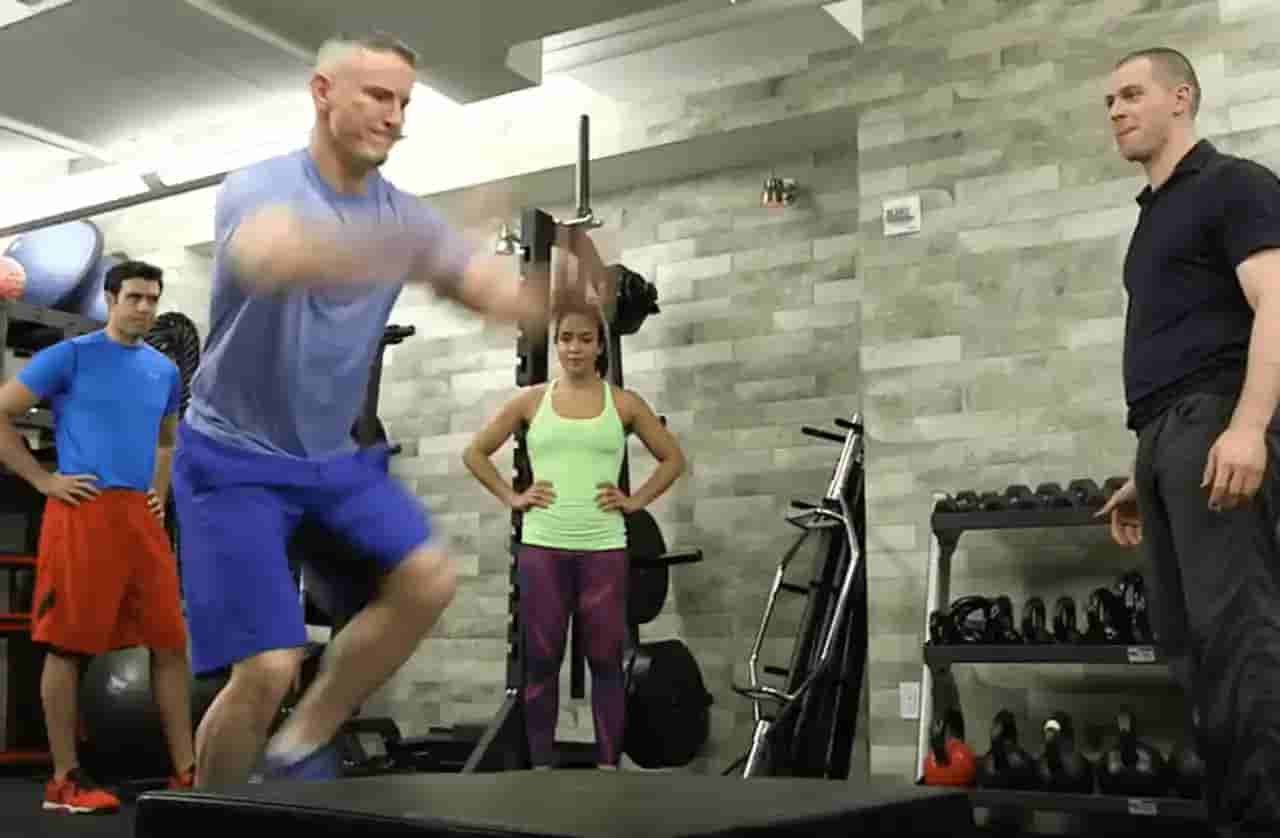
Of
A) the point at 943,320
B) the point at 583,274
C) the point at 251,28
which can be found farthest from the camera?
the point at 251,28

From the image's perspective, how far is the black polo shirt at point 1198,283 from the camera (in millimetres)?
2131

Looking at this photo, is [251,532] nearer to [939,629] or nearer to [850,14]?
[939,629]

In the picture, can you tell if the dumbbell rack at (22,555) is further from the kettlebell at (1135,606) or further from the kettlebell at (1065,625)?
the kettlebell at (1135,606)

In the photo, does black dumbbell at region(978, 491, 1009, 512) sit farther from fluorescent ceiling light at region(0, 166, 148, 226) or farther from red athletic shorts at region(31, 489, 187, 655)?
fluorescent ceiling light at region(0, 166, 148, 226)

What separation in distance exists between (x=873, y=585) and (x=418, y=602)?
2.30 meters

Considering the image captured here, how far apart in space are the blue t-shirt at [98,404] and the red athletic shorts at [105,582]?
0.28 ft

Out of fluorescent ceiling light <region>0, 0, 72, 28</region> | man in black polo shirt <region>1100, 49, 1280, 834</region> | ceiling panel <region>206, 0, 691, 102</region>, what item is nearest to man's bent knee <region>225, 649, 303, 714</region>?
man in black polo shirt <region>1100, 49, 1280, 834</region>

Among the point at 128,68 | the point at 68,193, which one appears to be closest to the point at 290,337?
the point at 128,68

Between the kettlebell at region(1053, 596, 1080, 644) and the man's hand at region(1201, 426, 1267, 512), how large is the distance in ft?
4.36

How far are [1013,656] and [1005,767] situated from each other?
0.92ft

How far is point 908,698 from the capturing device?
3.85 metres

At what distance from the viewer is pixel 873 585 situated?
3.99m

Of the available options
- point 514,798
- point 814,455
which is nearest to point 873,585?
point 814,455

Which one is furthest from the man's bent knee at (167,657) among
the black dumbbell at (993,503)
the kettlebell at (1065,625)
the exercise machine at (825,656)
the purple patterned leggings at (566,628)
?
the kettlebell at (1065,625)
